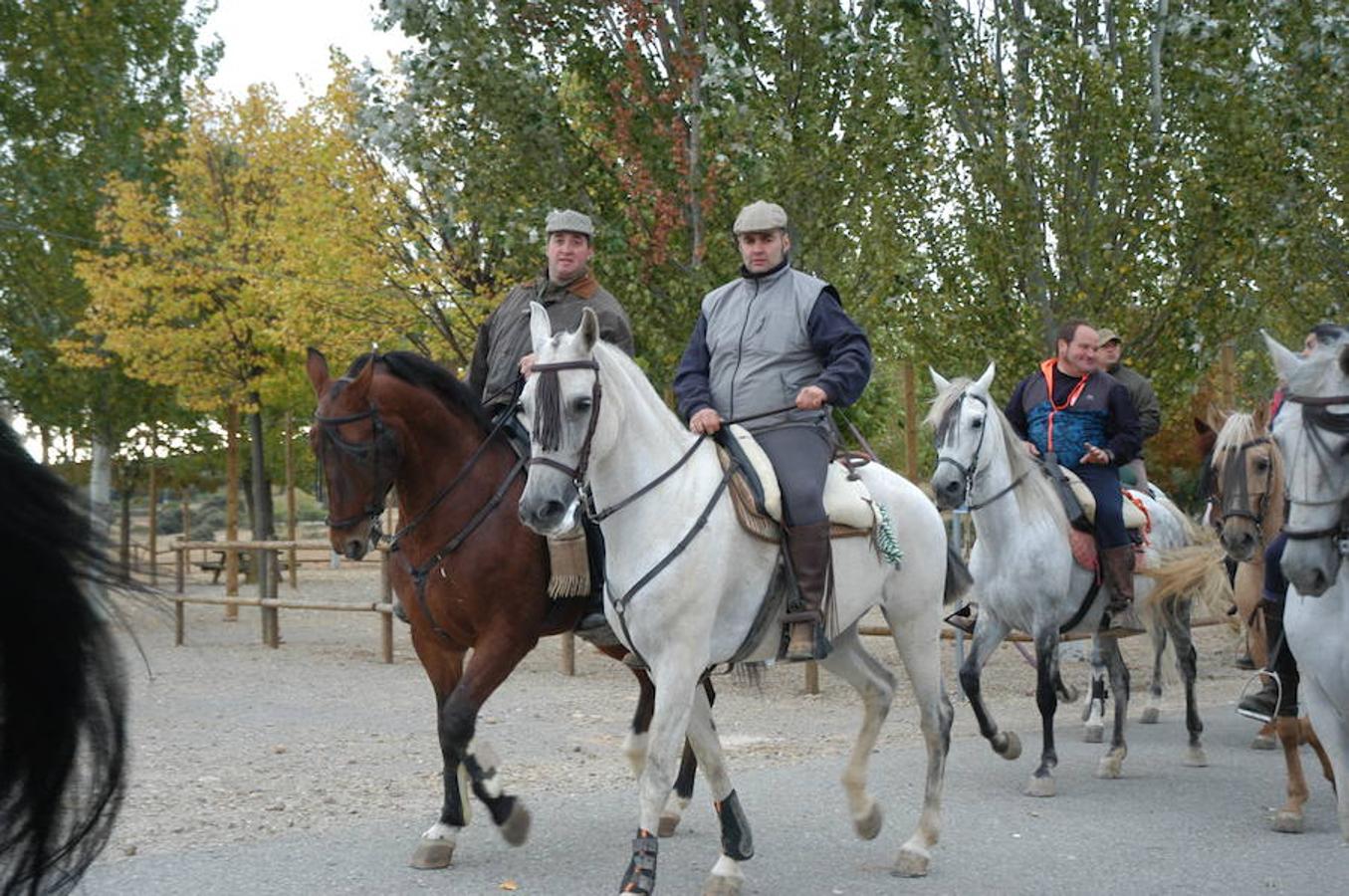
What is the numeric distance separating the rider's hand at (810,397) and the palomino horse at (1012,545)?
2.70m

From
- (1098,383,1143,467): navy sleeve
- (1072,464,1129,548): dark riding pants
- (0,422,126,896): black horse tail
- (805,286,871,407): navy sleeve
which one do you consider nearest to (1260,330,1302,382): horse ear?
(805,286,871,407): navy sleeve

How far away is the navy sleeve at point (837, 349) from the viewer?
6.22 metres

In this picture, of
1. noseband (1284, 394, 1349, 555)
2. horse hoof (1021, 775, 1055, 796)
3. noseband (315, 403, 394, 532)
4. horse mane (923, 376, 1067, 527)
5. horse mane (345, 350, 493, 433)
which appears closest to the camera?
noseband (1284, 394, 1349, 555)

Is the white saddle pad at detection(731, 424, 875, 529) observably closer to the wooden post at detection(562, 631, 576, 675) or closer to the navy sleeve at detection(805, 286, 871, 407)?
the navy sleeve at detection(805, 286, 871, 407)

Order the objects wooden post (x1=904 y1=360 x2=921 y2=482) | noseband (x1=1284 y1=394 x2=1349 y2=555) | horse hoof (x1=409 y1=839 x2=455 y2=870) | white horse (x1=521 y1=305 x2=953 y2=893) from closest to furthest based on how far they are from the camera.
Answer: white horse (x1=521 y1=305 x2=953 y2=893), noseband (x1=1284 y1=394 x2=1349 y2=555), horse hoof (x1=409 y1=839 x2=455 y2=870), wooden post (x1=904 y1=360 x2=921 y2=482)

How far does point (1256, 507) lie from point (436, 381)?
4.11m

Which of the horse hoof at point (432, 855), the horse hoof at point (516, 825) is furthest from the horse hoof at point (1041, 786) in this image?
A: the horse hoof at point (432, 855)

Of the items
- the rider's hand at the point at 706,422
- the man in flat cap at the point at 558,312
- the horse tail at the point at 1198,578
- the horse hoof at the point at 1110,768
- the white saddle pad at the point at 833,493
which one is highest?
the man in flat cap at the point at 558,312

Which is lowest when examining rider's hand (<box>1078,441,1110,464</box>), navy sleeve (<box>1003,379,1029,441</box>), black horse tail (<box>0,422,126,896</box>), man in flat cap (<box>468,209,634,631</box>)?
black horse tail (<box>0,422,126,896</box>)

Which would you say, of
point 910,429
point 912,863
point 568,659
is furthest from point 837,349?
point 568,659

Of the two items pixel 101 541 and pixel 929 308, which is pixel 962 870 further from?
pixel 929 308

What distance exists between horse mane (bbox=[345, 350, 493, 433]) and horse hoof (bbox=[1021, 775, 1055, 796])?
3625 millimetres

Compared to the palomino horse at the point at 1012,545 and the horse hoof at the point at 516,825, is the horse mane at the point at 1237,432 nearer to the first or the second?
the palomino horse at the point at 1012,545

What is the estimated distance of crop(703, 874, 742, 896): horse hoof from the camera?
572 centimetres
